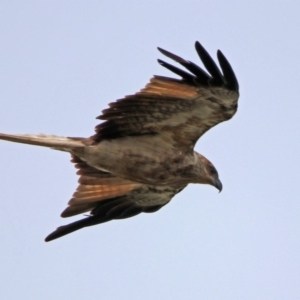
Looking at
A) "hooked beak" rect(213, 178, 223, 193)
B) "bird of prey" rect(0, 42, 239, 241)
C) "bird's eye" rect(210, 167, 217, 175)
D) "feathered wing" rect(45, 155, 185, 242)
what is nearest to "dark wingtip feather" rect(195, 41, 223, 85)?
"bird of prey" rect(0, 42, 239, 241)

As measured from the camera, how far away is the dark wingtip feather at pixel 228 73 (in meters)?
11.4

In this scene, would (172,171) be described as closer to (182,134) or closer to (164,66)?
(182,134)

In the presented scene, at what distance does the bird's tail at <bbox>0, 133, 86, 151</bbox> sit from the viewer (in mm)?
11953

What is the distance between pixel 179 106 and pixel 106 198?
2.05m

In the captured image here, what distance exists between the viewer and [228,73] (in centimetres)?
1148

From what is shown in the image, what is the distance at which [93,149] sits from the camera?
12.4 meters

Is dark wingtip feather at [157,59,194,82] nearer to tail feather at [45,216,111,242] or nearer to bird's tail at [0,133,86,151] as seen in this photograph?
bird's tail at [0,133,86,151]

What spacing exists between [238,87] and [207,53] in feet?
1.83

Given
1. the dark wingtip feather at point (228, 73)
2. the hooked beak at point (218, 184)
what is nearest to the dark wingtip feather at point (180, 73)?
the dark wingtip feather at point (228, 73)

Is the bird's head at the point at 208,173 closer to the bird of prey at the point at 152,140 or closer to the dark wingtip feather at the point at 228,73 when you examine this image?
the bird of prey at the point at 152,140

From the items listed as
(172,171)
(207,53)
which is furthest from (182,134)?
(207,53)

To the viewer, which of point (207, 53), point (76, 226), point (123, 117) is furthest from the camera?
point (76, 226)

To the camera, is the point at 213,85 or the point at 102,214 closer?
the point at 213,85

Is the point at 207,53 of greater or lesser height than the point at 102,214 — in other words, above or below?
above
